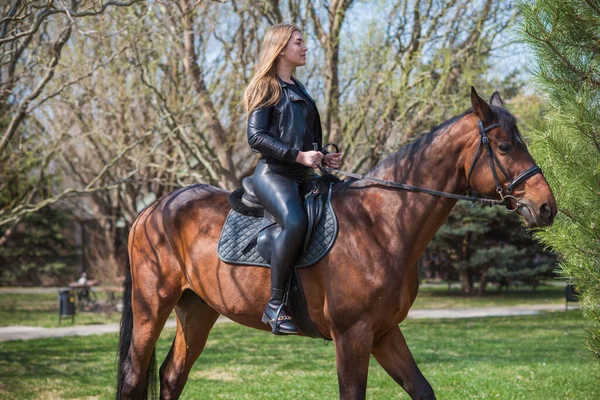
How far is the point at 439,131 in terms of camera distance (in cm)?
455

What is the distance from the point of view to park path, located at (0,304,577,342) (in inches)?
585

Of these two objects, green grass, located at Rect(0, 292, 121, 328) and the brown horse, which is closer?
the brown horse

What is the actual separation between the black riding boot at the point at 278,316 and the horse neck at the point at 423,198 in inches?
32.5

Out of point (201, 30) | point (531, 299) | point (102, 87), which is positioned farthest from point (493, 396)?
point (531, 299)

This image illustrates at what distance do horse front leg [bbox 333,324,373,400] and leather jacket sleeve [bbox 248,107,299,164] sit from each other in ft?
4.09

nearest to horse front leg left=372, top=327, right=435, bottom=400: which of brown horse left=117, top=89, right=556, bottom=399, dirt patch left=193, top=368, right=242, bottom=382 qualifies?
brown horse left=117, top=89, right=556, bottom=399

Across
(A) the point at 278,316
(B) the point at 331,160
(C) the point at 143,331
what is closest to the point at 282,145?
(B) the point at 331,160

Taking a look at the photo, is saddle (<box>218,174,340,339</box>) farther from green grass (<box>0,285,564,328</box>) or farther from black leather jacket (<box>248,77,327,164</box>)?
green grass (<box>0,285,564,328</box>)

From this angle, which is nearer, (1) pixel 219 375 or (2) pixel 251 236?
(2) pixel 251 236

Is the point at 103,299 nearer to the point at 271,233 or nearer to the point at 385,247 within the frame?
the point at 271,233

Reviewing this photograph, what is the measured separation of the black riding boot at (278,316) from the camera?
459 centimetres

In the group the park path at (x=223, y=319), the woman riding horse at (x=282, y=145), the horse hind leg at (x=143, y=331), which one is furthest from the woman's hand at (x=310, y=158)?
the park path at (x=223, y=319)

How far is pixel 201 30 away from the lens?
1521 centimetres

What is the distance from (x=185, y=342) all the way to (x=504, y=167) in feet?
9.95
